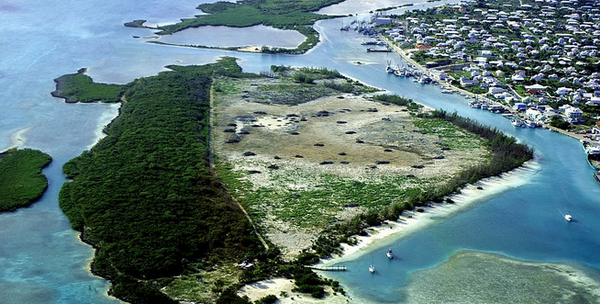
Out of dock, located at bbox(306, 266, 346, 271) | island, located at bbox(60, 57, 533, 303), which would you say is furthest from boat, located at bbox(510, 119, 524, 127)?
dock, located at bbox(306, 266, 346, 271)

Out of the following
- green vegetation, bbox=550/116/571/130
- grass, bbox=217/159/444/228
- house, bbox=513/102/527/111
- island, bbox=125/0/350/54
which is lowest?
grass, bbox=217/159/444/228

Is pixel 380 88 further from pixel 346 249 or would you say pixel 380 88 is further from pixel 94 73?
pixel 346 249

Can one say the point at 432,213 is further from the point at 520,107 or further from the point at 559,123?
the point at 520,107

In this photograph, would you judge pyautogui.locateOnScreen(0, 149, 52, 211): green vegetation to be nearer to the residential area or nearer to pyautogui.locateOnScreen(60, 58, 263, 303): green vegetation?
pyautogui.locateOnScreen(60, 58, 263, 303): green vegetation

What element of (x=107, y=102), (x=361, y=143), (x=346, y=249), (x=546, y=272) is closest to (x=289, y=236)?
(x=346, y=249)

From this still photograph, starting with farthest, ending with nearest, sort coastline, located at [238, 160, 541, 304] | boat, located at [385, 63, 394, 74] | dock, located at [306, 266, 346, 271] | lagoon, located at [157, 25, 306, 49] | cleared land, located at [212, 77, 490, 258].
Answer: lagoon, located at [157, 25, 306, 49]
boat, located at [385, 63, 394, 74]
cleared land, located at [212, 77, 490, 258]
dock, located at [306, 266, 346, 271]
coastline, located at [238, 160, 541, 304]

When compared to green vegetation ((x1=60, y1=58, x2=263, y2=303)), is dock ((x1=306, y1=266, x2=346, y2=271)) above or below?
below
